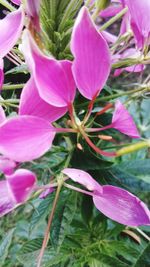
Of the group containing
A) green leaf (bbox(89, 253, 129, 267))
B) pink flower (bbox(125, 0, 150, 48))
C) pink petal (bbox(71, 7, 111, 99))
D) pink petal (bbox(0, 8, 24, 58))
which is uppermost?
pink petal (bbox(0, 8, 24, 58))

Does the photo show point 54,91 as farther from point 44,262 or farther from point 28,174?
point 44,262

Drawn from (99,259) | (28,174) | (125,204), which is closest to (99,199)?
(125,204)

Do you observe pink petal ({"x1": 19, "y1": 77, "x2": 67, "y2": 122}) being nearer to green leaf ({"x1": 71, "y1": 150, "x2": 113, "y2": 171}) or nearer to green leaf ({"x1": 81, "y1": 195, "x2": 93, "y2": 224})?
green leaf ({"x1": 71, "y1": 150, "x2": 113, "y2": 171})

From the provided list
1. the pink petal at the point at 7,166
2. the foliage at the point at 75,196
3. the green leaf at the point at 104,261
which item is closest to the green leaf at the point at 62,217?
the foliage at the point at 75,196

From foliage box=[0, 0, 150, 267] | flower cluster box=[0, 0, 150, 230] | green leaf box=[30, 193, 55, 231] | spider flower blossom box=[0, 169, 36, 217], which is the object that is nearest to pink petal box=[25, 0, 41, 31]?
flower cluster box=[0, 0, 150, 230]

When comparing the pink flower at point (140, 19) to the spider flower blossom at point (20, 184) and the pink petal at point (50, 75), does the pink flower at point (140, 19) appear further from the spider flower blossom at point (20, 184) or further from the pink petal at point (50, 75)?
the spider flower blossom at point (20, 184)

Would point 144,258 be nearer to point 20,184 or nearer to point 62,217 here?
point 62,217
